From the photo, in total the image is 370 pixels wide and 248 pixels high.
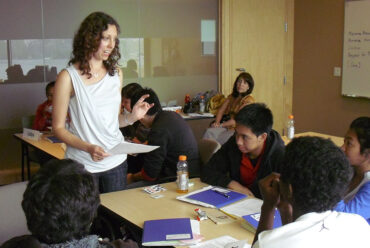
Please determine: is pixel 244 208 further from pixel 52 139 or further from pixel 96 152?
pixel 52 139

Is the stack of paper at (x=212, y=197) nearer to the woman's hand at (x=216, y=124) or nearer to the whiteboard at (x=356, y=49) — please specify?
the woman's hand at (x=216, y=124)

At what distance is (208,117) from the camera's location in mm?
5977

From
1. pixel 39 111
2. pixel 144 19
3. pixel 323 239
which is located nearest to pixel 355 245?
pixel 323 239

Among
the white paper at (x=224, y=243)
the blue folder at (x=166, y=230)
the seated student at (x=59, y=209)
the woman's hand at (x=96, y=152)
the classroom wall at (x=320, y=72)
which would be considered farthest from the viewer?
the classroom wall at (x=320, y=72)

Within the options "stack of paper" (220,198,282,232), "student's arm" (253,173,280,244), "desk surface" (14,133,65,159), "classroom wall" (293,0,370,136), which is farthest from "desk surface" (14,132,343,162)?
"classroom wall" (293,0,370,136)

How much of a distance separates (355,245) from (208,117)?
456 cm

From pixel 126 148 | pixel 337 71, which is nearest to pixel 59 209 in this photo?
pixel 126 148

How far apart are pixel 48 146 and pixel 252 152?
2.20 meters

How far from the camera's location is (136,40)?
6312 millimetres

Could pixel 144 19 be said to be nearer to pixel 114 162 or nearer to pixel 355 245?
pixel 114 162

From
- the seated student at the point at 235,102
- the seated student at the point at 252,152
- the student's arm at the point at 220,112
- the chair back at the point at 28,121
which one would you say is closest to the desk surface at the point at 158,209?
the seated student at the point at 252,152

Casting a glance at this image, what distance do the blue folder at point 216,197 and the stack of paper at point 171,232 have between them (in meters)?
0.28

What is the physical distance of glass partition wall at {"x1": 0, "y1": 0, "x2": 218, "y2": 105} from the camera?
553cm

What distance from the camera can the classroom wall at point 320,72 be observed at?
6.82 meters
